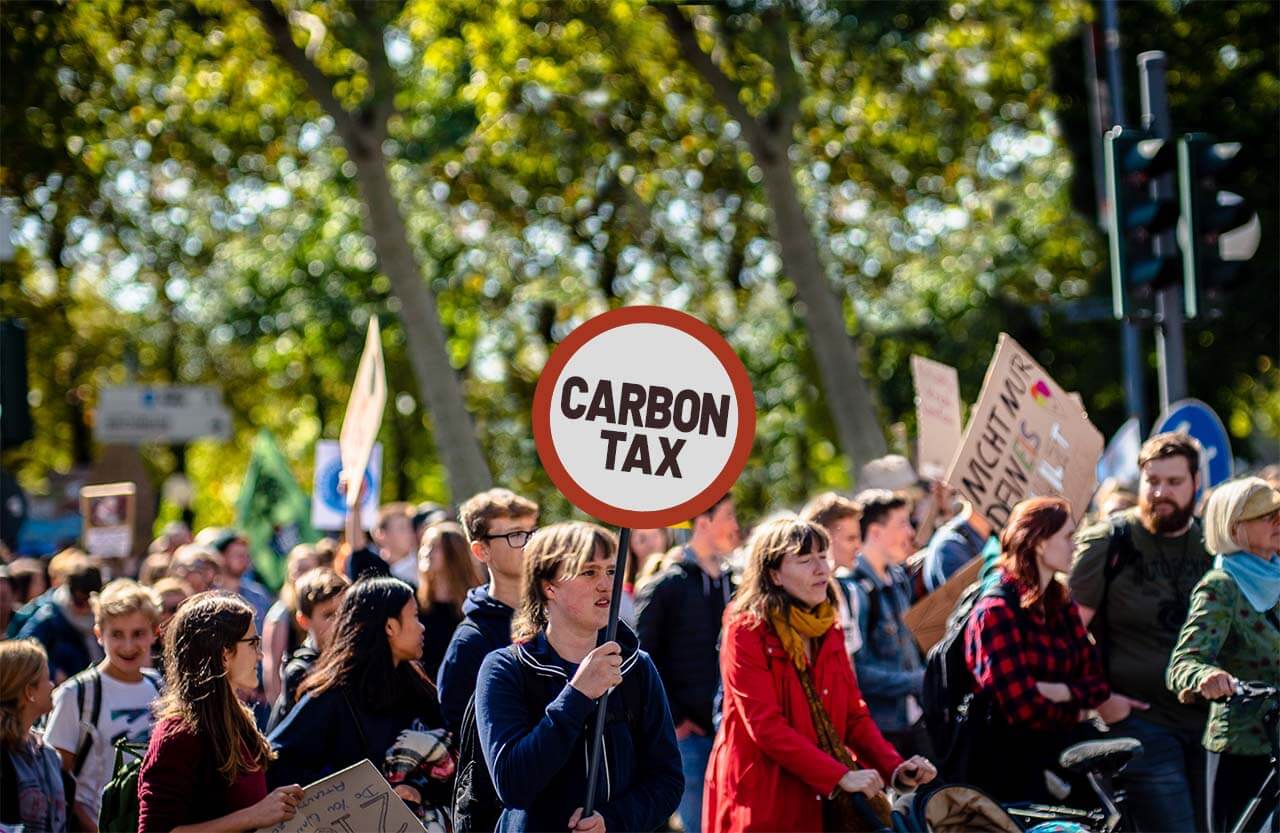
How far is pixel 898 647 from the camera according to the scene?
334 inches

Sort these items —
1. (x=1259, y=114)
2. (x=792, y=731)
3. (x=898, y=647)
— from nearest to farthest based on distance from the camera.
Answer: (x=792, y=731) → (x=898, y=647) → (x=1259, y=114)

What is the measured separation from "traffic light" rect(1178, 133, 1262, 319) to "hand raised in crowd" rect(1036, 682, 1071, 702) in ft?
12.0

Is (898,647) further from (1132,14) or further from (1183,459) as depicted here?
(1132,14)

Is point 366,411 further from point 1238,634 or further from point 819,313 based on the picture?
point 819,313

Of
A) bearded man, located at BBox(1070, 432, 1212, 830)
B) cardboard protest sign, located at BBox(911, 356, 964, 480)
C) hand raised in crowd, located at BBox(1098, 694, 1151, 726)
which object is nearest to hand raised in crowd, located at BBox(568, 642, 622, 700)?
hand raised in crowd, located at BBox(1098, 694, 1151, 726)

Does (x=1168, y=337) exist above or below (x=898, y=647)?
above

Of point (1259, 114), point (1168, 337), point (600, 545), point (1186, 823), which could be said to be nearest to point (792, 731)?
point (600, 545)

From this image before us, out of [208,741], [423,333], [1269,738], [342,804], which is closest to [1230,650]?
[1269,738]

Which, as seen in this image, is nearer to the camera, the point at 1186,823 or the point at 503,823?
the point at 503,823

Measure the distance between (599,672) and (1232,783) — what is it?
318cm

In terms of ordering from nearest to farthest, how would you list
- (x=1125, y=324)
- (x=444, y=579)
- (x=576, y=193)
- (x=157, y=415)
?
(x=444, y=579)
(x=157, y=415)
(x=1125, y=324)
(x=576, y=193)

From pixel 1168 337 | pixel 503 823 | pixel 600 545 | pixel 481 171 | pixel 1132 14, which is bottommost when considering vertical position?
pixel 503 823

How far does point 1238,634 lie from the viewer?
6828 millimetres

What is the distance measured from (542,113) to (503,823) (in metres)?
17.4
